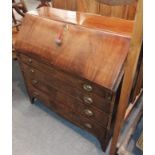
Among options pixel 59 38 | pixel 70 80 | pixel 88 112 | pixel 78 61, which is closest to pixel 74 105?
pixel 88 112

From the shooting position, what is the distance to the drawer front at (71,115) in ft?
4.32

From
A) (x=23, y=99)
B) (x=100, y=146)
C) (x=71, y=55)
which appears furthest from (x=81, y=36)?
(x=23, y=99)

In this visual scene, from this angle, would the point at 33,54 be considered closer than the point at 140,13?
No

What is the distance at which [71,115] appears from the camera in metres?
1.45

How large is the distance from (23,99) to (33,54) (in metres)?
0.82

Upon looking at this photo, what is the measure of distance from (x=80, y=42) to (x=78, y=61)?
5.0 inches

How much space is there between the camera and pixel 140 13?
0.64 metres

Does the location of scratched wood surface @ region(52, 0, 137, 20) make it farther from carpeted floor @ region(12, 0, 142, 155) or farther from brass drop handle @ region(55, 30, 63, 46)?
carpeted floor @ region(12, 0, 142, 155)

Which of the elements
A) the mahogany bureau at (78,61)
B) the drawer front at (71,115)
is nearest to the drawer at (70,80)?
the mahogany bureau at (78,61)

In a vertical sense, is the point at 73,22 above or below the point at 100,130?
above

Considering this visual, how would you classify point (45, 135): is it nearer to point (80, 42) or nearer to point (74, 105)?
point (74, 105)

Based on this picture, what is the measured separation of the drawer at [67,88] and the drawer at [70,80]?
0.08 feet
